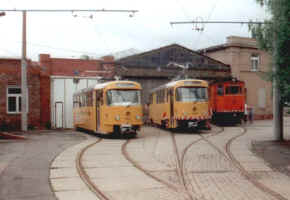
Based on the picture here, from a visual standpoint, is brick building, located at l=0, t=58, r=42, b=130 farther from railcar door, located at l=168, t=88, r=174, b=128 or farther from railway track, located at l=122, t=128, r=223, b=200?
railway track, located at l=122, t=128, r=223, b=200

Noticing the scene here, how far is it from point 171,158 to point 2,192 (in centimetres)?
607

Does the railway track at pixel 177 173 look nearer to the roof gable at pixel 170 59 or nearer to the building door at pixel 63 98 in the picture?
the building door at pixel 63 98

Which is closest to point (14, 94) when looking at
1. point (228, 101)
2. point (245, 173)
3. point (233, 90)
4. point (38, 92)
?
point (38, 92)

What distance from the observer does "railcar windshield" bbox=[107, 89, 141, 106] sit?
2114 cm

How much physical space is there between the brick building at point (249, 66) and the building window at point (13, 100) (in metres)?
19.4

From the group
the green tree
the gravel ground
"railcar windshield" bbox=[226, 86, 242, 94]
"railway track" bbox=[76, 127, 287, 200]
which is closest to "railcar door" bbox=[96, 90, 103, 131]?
the gravel ground

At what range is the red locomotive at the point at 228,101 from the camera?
1204 inches

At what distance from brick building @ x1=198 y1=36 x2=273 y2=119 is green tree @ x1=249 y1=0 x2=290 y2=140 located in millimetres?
24029

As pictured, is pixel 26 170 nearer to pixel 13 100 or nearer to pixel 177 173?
pixel 177 173

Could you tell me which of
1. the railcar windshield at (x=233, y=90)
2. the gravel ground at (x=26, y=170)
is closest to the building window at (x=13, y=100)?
the gravel ground at (x=26, y=170)

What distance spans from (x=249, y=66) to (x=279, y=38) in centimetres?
2607

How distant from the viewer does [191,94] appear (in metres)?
24.0

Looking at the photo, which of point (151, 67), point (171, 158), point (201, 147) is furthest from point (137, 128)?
point (151, 67)

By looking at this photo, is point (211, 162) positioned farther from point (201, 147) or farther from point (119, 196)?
point (119, 196)
